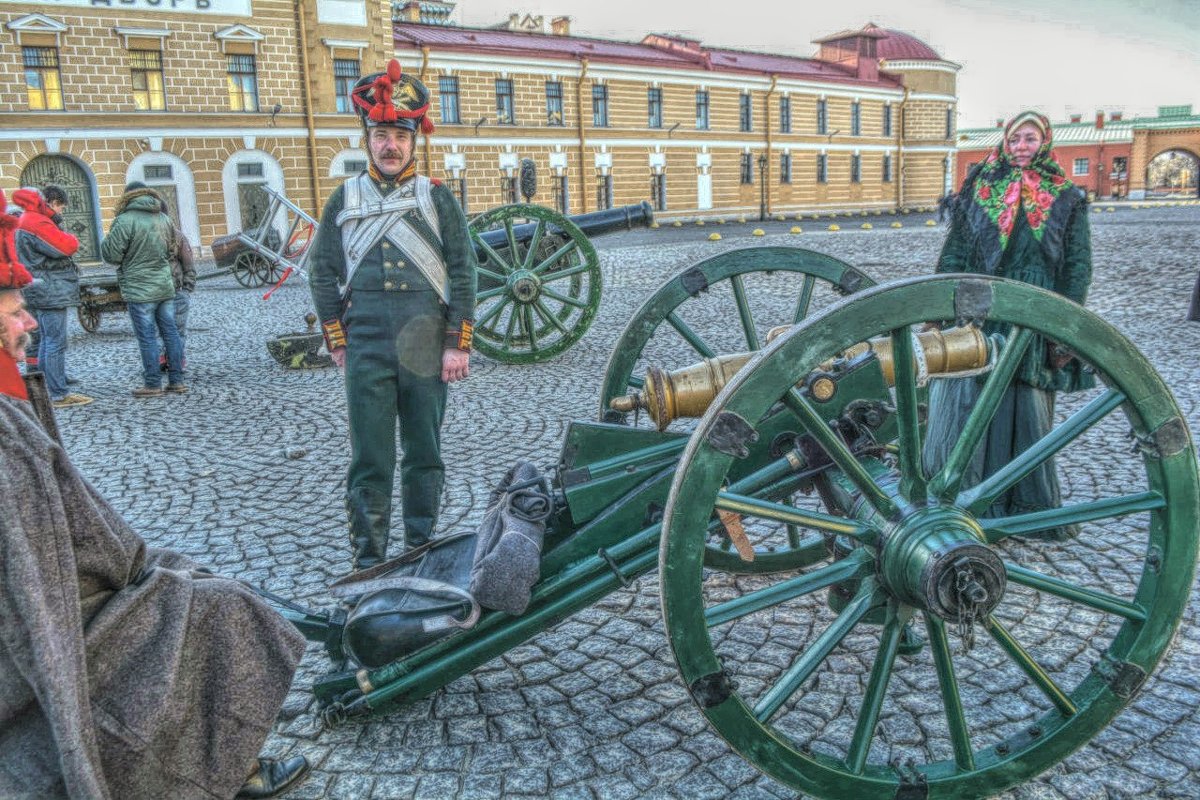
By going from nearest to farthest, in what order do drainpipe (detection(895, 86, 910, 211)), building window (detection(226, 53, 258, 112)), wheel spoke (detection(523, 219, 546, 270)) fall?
wheel spoke (detection(523, 219, 546, 270)) → building window (detection(226, 53, 258, 112)) → drainpipe (detection(895, 86, 910, 211))

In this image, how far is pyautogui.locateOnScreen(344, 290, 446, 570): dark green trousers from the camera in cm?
369

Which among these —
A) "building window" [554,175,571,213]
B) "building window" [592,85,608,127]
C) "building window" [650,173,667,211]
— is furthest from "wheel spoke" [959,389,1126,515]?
"building window" [650,173,667,211]

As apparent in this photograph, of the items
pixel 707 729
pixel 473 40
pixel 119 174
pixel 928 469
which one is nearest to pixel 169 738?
pixel 707 729

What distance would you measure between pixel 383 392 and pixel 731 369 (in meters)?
1.51

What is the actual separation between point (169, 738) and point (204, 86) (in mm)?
27632

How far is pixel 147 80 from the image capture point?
2555 centimetres

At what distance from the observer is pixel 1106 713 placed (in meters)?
2.29

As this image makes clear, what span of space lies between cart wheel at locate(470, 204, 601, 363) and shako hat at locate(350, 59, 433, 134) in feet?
15.8

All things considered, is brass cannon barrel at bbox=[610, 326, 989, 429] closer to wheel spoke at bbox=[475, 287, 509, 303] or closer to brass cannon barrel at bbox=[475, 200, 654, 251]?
wheel spoke at bbox=[475, 287, 509, 303]

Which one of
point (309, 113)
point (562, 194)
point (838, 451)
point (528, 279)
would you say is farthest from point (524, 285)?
point (562, 194)

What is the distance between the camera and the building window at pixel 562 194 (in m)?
35.4

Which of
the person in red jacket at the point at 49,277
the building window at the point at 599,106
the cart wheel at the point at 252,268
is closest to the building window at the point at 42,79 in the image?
the cart wheel at the point at 252,268

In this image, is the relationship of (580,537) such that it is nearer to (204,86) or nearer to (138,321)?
(138,321)

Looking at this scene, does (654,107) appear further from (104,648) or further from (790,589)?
(104,648)
